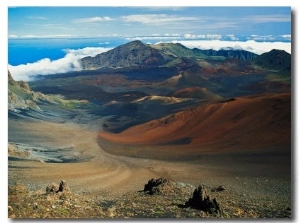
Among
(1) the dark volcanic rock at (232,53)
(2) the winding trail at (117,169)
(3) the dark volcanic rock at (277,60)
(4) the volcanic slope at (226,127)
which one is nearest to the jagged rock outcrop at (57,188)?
(2) the winding trail at (117,169)

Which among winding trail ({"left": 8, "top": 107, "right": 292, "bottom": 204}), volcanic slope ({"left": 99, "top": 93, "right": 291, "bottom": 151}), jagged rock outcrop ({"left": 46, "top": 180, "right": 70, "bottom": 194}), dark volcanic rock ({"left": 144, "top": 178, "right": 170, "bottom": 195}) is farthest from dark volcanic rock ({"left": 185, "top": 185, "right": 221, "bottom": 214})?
jagged rock outcrop ({"left": 46, "top": 180, "right": 70, "bottom": 194})

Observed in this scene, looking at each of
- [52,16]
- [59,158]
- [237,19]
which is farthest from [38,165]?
[237,19]

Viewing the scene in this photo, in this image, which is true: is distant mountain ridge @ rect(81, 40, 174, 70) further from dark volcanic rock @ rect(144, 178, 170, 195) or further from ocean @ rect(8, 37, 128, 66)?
dark volcanic rock @ rect(144, 178, 170, 195)

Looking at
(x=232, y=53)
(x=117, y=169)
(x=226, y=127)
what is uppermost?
(x=232, y=53)

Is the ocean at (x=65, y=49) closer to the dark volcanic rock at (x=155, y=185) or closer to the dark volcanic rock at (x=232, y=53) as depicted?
the dark volcanic rock at (x=232, y=53)

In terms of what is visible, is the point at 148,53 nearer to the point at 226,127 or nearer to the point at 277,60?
the point at 226,127

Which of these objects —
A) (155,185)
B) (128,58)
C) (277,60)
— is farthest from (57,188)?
(277,60)
